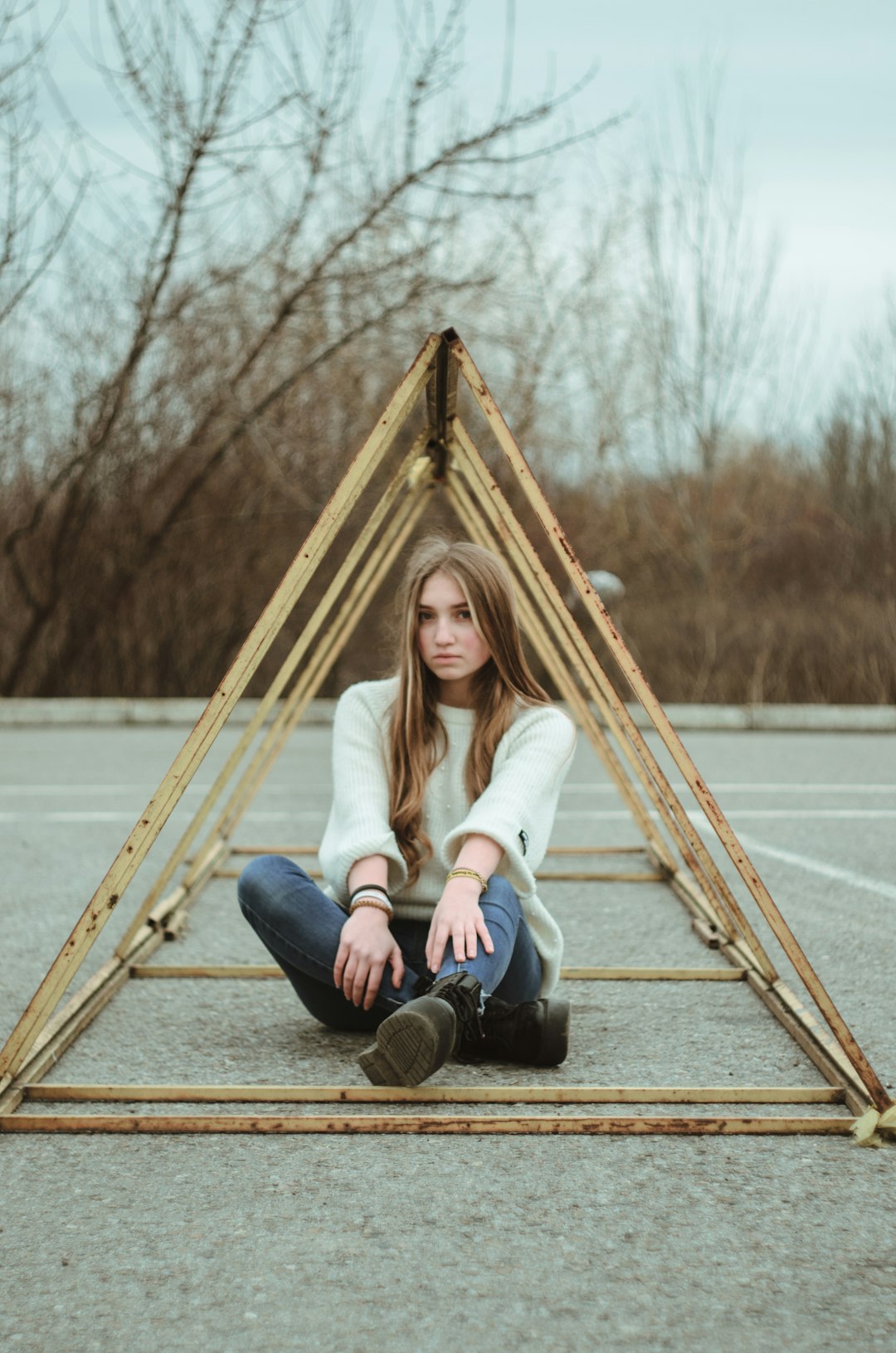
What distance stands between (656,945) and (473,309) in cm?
931

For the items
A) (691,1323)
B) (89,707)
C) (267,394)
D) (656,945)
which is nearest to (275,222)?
(267,394)

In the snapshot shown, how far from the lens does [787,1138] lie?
2.27 m

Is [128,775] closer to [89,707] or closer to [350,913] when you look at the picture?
[89,707]

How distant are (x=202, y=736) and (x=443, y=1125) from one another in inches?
30.5

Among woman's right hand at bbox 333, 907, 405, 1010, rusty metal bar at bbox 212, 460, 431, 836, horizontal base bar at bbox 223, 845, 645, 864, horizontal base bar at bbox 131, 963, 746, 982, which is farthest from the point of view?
horizontal base bar at bbox 223, 845, 645, 864

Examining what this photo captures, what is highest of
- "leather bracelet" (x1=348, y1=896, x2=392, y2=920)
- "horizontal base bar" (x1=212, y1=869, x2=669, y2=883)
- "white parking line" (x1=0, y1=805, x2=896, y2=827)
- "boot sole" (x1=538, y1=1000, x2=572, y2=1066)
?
"leather bracelet" (x1=348, y1=896, x2=392, y2=920)

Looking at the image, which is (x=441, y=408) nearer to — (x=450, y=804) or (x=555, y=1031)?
(x=450, y=804)

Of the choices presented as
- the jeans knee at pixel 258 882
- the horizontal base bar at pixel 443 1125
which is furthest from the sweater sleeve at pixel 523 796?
the horizontal base bar at pixel 443 1125

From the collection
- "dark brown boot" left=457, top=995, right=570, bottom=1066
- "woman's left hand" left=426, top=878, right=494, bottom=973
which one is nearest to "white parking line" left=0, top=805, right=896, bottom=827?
"dark brown boot" left=457, top=995, right=570, bottom=1066

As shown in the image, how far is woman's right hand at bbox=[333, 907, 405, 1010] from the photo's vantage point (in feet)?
8.00

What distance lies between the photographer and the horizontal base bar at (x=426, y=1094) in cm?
239

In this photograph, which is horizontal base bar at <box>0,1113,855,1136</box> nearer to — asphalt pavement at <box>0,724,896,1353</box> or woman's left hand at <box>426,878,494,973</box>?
asphalt pavement at <box>0,724,896,1353</box>

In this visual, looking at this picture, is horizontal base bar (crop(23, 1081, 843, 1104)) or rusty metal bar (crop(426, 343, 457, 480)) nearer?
horizontal base bar (crop(23, 1081, 843, 1104))

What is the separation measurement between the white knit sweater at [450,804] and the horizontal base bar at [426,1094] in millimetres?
390
